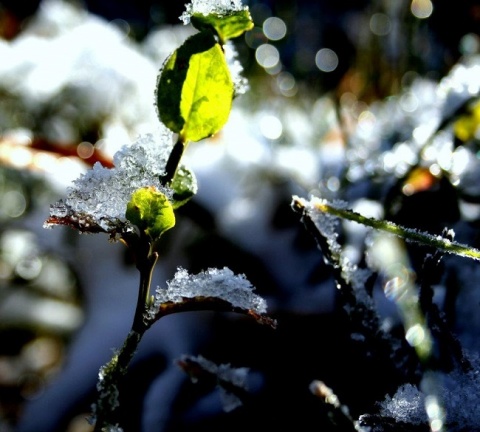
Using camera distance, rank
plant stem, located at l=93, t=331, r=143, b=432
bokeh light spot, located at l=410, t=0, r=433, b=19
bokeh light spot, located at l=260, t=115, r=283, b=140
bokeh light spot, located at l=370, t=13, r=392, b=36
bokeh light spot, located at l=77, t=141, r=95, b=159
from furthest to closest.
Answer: bokeh light spot, located at l=370, t=13, r=392, b=36
bokeh light spot, located at l=410, t=0, r=433, b=19
bokeh light spot, located at l=260, t=115, r=283, b=140
bokeh light spot, located at l=77, t=141, r=95, b=159
plant stem, located at l=93, t=331, r=143, b=432

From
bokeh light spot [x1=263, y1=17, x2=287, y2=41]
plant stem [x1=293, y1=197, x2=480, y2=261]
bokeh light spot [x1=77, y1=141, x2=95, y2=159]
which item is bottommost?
plant stem [x1=293, y1=197, x2=480, y2=261]

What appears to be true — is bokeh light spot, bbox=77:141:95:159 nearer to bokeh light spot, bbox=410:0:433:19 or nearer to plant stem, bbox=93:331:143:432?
plant stem, bbox=93:331:143:432

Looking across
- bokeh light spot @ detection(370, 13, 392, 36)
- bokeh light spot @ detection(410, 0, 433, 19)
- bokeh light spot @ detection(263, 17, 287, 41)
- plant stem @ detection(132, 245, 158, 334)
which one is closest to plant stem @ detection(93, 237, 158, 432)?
plant stem @ detection(132, 245, 158, 334)

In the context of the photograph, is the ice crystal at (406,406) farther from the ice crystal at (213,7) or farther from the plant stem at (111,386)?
the ice crystal at (213,7)

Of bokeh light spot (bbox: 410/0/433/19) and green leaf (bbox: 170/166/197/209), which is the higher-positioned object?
bokeh light spot (bbox: 410/0/433/19)

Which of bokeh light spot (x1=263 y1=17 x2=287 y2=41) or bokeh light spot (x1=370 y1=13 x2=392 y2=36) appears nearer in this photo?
bokeh light spot (x1=370 y1=13 x2=392 y2=36)

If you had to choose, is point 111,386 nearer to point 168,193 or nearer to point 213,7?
point 168,193

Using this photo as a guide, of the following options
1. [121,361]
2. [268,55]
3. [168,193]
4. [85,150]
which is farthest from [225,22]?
[268,55]

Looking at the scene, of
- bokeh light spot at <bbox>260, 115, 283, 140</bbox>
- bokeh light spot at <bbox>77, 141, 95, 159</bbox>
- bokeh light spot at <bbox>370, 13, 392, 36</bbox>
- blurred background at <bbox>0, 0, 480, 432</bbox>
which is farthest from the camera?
bokeh light spot at <bbox>370, 13, 392, 36</bbox>
